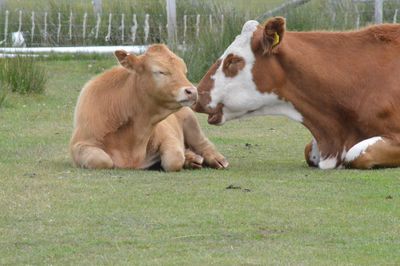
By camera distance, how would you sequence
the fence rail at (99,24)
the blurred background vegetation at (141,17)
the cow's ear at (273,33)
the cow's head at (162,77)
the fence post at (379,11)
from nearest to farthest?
the cow's head at (162,77) → the cow's ear at (273,33) → the blurred background vegetation at (141,17) → the fence post at (379,11) → the fence rail at (99,24)

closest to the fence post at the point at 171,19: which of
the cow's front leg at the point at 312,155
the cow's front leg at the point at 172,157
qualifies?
Answer: the cow's front leg at the point at 312,155

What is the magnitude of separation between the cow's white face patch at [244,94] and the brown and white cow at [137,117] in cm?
46

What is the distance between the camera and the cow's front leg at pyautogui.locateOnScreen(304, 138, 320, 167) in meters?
11.7

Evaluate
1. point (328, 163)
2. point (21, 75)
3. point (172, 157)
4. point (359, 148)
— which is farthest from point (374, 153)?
point (21, 75)

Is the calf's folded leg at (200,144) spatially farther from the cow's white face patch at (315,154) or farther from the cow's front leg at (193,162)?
the cow's white face patch at (315,154)

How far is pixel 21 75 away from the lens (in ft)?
56.7

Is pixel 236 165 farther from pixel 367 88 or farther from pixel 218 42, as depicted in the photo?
pixel 218 42

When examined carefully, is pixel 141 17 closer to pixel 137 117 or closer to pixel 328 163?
pixel 137 117

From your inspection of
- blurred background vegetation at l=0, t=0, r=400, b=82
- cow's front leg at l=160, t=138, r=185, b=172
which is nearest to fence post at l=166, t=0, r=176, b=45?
blurred background vegetation at l=0, t=0, r=400, b=82

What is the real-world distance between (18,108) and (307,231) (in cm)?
867

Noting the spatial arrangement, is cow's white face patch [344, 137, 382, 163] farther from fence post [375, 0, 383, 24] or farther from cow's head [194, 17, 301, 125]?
fence post [375, 0, 383, 24]

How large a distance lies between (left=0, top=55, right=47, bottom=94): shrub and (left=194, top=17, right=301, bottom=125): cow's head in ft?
19.3

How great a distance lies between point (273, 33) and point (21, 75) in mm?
6581

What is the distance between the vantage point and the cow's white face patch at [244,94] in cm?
1169
